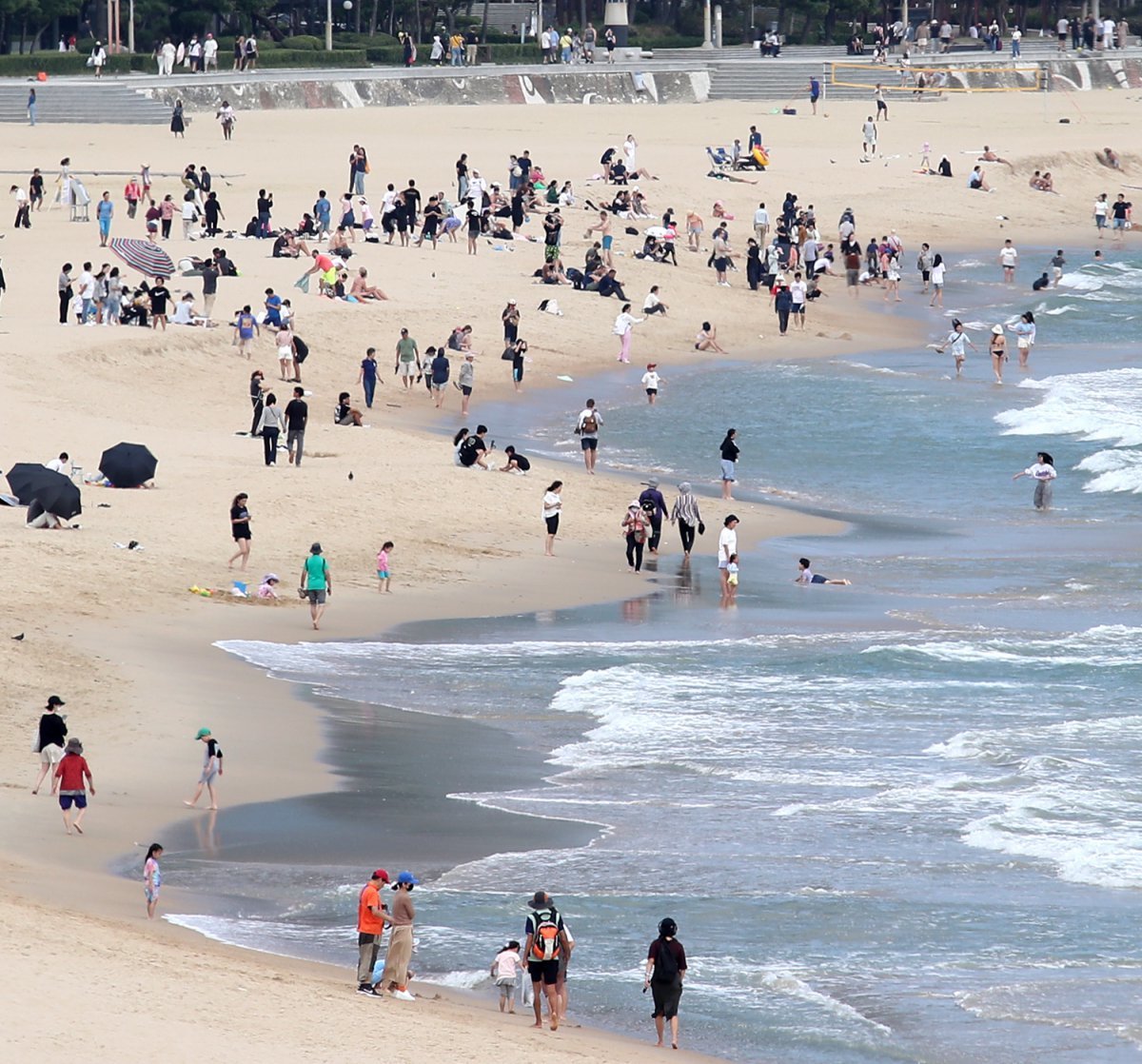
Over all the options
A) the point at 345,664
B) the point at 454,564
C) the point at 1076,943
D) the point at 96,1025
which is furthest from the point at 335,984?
the point at 454,564

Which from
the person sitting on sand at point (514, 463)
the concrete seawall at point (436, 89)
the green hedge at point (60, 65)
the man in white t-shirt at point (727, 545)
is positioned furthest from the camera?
the green hedge at point (60, 65)

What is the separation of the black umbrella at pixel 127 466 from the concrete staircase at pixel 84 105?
38454mm

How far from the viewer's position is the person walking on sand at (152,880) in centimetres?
1466

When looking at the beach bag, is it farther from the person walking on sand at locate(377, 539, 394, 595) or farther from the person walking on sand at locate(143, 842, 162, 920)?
the person walking on sand at locate(377, 539, 394, 595)

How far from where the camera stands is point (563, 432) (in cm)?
3519

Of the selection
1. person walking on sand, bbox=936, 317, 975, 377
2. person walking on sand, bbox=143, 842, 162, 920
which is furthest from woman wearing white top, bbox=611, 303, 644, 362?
person walking on sand, bbox=143, 842, 162, 920

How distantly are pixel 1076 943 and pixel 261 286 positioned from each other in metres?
28.8

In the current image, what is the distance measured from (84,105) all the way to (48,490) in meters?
42.6

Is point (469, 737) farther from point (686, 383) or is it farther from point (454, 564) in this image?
point (686, 383)

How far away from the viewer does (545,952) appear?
529 inches

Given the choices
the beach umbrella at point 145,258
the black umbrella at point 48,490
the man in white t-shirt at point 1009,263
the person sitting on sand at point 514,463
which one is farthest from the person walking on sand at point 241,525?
the man in white t-shirt at point 1009,263

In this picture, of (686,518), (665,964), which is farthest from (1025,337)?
(665,964)

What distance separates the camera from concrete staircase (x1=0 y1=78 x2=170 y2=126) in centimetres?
6419

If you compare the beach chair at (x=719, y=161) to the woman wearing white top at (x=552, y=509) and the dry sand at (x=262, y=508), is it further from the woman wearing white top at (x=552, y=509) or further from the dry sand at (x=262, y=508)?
the woman wearing white top at (x=552, y=509)
